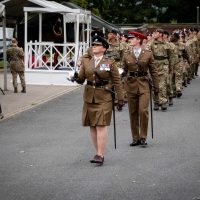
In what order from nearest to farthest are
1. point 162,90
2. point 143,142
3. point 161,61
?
point 143,142 → point 161,61 → point 162,90

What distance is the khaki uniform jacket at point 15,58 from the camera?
20.9 m

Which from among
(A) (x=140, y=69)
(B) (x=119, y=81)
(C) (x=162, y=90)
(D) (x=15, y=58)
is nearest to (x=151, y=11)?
(D) (x=15, y=58)

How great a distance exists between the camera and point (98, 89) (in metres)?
9.53

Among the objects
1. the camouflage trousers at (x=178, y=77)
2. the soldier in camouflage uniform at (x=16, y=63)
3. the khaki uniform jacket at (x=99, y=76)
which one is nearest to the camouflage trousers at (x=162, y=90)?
the camouflage trousers at (x=178, y=77)

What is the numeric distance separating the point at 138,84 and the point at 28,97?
8.83 meters

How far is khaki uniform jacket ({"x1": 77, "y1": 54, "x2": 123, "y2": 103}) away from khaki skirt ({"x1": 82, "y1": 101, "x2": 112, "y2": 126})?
7 centimetres

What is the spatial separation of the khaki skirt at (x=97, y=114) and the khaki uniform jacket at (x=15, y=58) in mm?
11586

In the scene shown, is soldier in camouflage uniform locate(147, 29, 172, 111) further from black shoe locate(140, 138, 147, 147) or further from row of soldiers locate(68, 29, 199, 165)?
black shoe locate(140, 138, 147, 147)

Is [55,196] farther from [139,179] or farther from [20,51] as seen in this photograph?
[20,51]

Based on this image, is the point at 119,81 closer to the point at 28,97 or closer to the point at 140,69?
the point at 140,69

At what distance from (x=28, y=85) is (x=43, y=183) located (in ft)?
53.8

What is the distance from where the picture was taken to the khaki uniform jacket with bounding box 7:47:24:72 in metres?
20.9

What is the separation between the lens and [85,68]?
9539 mm

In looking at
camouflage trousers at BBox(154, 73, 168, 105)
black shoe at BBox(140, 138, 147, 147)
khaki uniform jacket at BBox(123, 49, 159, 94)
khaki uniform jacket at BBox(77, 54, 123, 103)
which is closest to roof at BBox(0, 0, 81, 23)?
camouflage trousers at BBox(154, 73, 168, 105)
